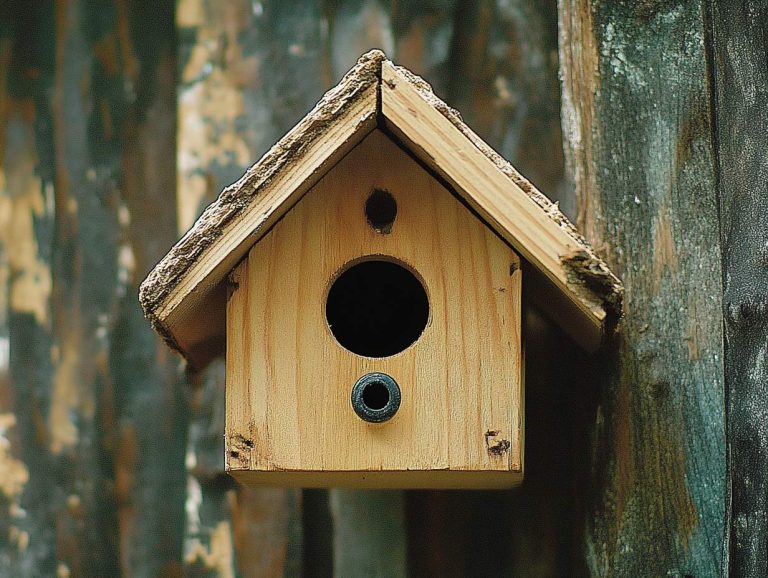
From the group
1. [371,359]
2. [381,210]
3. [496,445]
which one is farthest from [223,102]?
[496,445]

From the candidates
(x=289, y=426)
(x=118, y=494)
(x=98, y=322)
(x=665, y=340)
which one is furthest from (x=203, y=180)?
(x=665, y=340)

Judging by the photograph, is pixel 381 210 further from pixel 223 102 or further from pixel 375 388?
pixel 223 102

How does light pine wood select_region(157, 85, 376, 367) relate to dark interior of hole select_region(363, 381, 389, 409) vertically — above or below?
above

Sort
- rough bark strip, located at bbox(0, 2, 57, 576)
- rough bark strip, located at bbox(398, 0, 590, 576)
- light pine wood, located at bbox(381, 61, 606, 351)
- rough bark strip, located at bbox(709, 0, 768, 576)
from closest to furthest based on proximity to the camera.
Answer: light pine wood, located at bbox(381, 61, 606, 351)
rough bark strip, located at bbox(709, 0, 768, 576)
rough bark strip, located at bbox(398, 0, 590, 576)
rough bark strip, located at bbox(0, 2, 57, 576)

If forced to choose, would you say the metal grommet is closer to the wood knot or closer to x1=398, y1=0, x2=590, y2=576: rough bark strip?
the wood knot

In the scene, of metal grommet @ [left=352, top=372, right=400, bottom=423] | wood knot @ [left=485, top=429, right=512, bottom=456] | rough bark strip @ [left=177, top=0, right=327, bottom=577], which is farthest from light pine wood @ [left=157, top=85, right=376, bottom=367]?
rough bark strip @ [left=177, top=0, right=327, bottom=577]

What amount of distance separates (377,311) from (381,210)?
11.3 inches

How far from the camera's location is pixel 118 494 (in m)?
1.35

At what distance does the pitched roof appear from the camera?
0.94 metres

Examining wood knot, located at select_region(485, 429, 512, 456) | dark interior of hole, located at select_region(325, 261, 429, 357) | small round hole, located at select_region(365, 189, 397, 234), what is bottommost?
wood knot, located at select_region(485, 429, 512, 456)

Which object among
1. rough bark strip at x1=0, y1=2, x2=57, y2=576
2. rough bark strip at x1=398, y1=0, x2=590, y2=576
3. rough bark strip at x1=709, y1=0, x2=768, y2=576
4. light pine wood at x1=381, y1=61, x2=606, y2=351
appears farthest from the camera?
rough bark strip at x1=0, y1=2, x2=57, y2=576

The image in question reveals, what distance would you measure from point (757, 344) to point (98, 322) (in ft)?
2.70

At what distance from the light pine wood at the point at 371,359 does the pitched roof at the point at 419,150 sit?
50mm

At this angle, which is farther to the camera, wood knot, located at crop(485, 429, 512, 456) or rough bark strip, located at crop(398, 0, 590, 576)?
rough bark strip, located at crop(398, 0, 590, 576)
